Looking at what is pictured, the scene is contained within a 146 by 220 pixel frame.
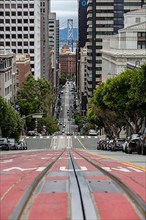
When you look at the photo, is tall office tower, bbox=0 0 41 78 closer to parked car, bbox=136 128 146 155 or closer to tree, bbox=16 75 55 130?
tree, bbox=16 75 55 130

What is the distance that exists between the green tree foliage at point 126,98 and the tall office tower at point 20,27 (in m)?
Result: 88.8

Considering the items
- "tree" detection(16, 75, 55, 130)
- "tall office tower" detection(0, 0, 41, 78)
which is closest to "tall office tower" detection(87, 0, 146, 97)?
"tall office tower" detection(0, 0, 41, 78)

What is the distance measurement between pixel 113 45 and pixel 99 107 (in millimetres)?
51870

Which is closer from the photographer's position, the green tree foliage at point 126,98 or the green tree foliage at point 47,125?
the green tree foliage at point 126,98

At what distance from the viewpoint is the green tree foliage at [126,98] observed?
49.0 meters

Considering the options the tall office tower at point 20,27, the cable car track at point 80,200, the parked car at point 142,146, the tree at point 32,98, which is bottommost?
the cable car track at point 80,200

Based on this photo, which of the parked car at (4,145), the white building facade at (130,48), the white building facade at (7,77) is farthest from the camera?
the white building facade at (130,48)

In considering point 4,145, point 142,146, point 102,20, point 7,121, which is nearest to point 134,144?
point 142,146

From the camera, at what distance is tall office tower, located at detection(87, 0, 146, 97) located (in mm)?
176375

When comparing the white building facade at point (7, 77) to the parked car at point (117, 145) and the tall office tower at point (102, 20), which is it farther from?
the tall office tower at point (102, 20)

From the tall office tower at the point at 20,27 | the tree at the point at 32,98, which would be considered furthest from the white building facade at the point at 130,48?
the tall office tower at the point at 20,27

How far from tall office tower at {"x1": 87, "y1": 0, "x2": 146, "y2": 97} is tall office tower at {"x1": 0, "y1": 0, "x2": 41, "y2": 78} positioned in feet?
88.4

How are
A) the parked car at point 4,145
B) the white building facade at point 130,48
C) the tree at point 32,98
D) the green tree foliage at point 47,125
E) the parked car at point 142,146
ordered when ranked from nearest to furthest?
1. the parked car at point 142,146
2. the parked car at point 4,145
3. the white building facade at point 130,48
4. the tree at point 32,98
5. the green tree foliage at point 47,125

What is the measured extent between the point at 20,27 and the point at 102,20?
110ft
